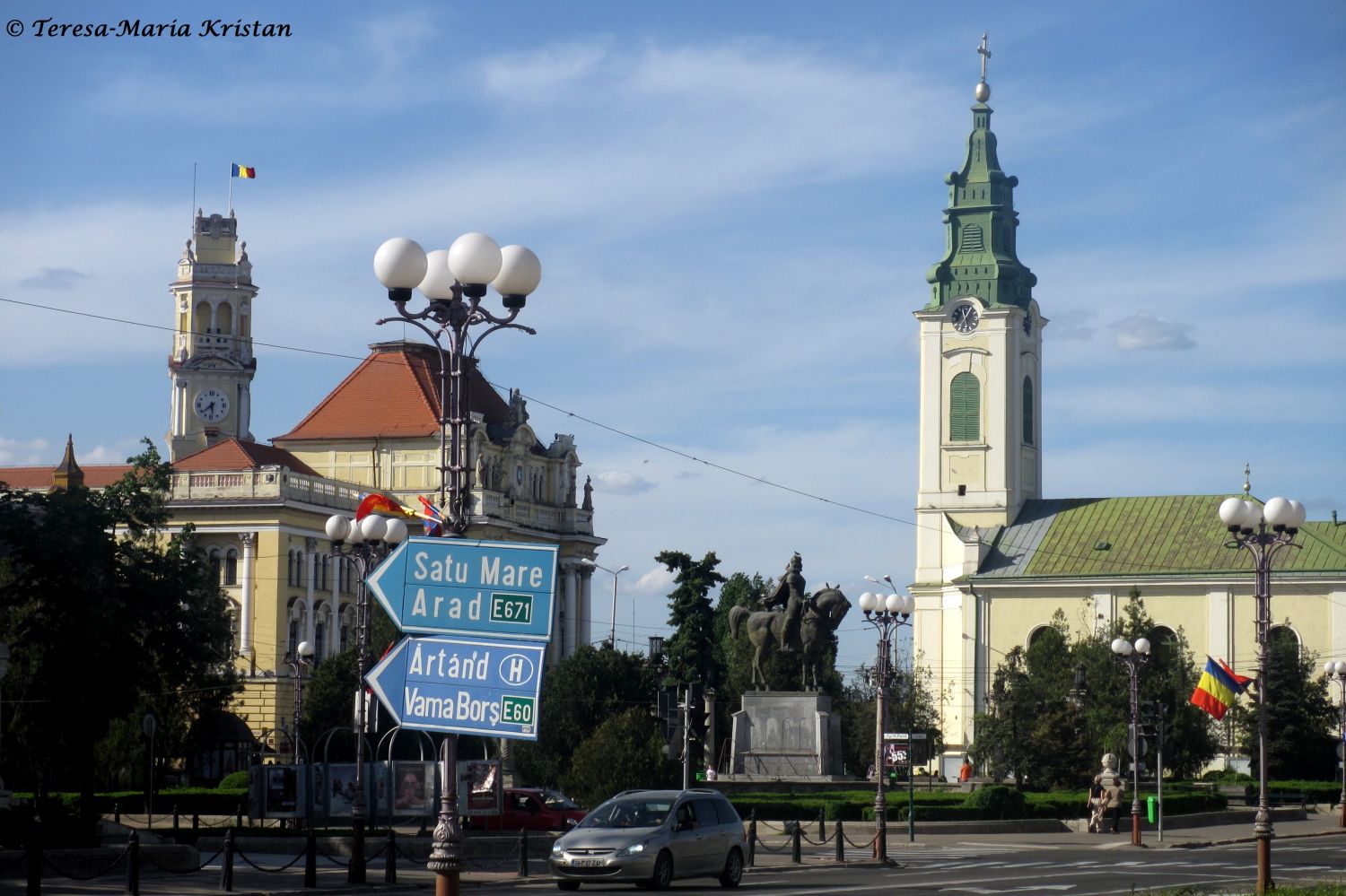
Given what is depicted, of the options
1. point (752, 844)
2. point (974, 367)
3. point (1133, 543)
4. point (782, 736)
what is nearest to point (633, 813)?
point (752, 844)

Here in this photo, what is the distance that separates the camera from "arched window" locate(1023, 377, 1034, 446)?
118 meters

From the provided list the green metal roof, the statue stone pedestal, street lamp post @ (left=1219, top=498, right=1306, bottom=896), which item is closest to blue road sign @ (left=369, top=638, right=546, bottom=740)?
street lamp post @ (left=1219, top=498, right=1306, bottom=896)

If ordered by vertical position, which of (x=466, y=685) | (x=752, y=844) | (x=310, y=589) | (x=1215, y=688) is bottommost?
(x=752, y=844)

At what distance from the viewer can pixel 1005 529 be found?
114m

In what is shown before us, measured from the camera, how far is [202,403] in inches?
5261

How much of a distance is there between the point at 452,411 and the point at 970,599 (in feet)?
310

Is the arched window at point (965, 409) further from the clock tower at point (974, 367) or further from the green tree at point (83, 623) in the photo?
the green tree at point (83, 623)

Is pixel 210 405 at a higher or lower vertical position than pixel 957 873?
higher

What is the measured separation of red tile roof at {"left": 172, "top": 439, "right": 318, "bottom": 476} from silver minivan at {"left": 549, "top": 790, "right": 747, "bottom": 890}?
7671cm

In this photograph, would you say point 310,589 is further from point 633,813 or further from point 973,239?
point 633,813

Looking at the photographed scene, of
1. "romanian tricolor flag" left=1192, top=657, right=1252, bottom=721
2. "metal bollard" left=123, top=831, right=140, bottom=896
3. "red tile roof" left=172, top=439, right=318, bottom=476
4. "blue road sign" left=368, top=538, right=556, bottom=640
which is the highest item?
"red tile roof" left=172, top=439, right=318, bottom=476

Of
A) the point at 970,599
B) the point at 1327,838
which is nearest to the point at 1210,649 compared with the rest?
the point at 970,599

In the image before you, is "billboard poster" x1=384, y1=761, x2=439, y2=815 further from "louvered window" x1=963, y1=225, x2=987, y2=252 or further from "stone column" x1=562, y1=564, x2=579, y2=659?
"stone column" x1=562, y1=564, x2=579, y2=659

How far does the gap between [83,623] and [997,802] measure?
24.0 meters
